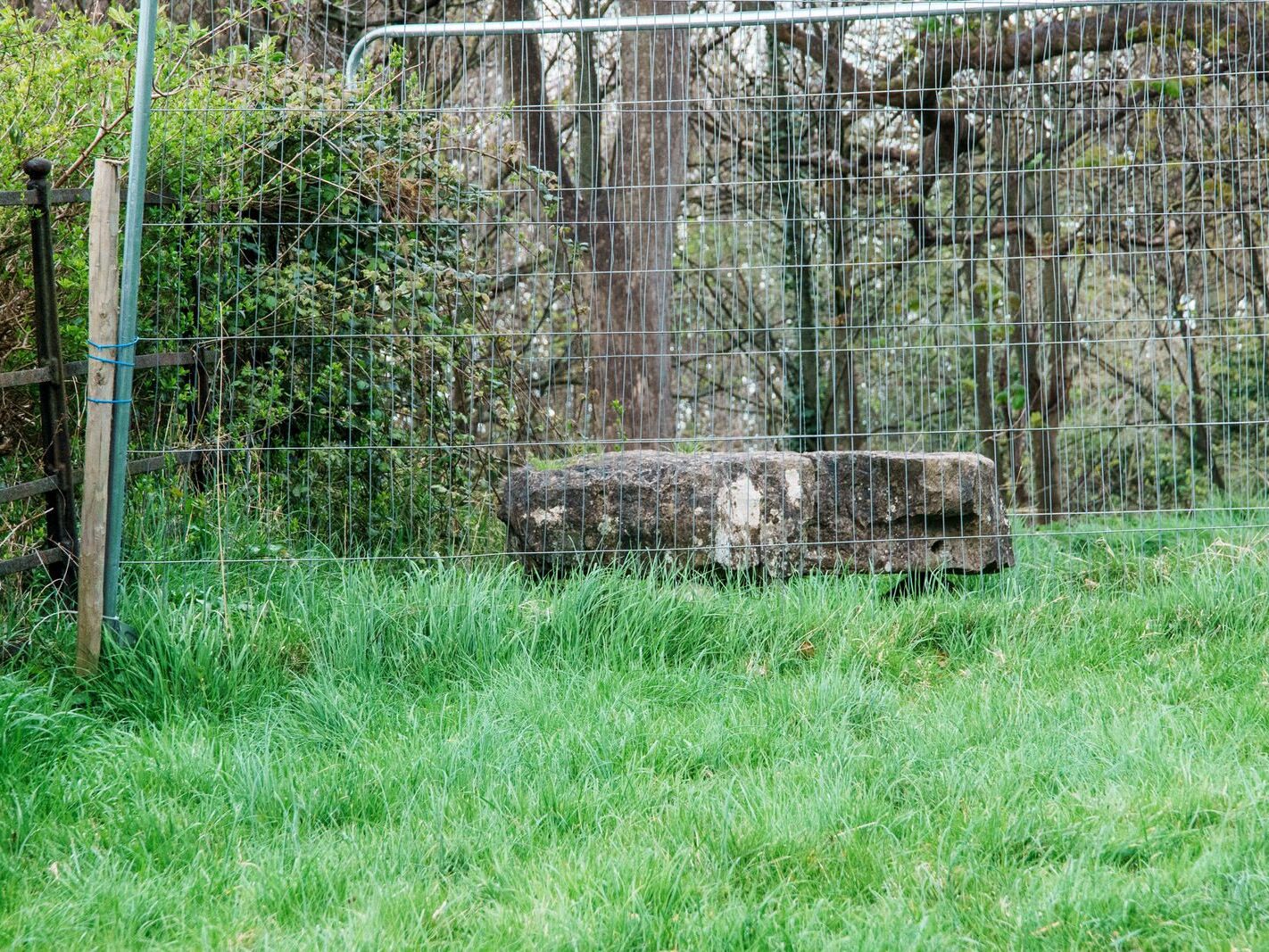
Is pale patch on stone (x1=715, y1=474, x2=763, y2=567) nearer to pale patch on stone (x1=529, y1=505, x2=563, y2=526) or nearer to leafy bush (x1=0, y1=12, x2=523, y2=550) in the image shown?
pale patch on stone (x1=529, y1=505, x2=563, y2=526)

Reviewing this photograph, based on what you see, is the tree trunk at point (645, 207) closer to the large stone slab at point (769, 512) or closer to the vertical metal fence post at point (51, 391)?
the large stone slab at point (769, 512)

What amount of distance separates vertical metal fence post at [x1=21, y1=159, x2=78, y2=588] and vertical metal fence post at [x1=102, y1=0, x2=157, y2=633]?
0.30 m

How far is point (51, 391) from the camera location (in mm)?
4496

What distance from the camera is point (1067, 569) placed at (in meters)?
5.70

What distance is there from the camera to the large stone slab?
5328mm

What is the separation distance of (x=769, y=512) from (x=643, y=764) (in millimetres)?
2007

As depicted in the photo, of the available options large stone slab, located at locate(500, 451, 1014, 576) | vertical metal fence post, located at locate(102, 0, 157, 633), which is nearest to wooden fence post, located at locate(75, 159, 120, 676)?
vertical metal fence post, located at locate(102, 0, 157, 633)

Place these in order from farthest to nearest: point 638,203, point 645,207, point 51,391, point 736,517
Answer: point 638,203
point 645,207
point 736,517
point 51,391

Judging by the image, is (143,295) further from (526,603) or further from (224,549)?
(526,603)

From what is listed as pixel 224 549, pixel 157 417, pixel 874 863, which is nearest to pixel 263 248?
pixel 157 417

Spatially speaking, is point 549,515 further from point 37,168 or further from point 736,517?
point 37,168

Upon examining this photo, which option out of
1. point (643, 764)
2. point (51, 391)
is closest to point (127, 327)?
point (51, 391)

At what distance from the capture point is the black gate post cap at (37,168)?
4.30 metres

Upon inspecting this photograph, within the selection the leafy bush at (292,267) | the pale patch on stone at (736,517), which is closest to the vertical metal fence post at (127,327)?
the leafy bush at (292,267)
